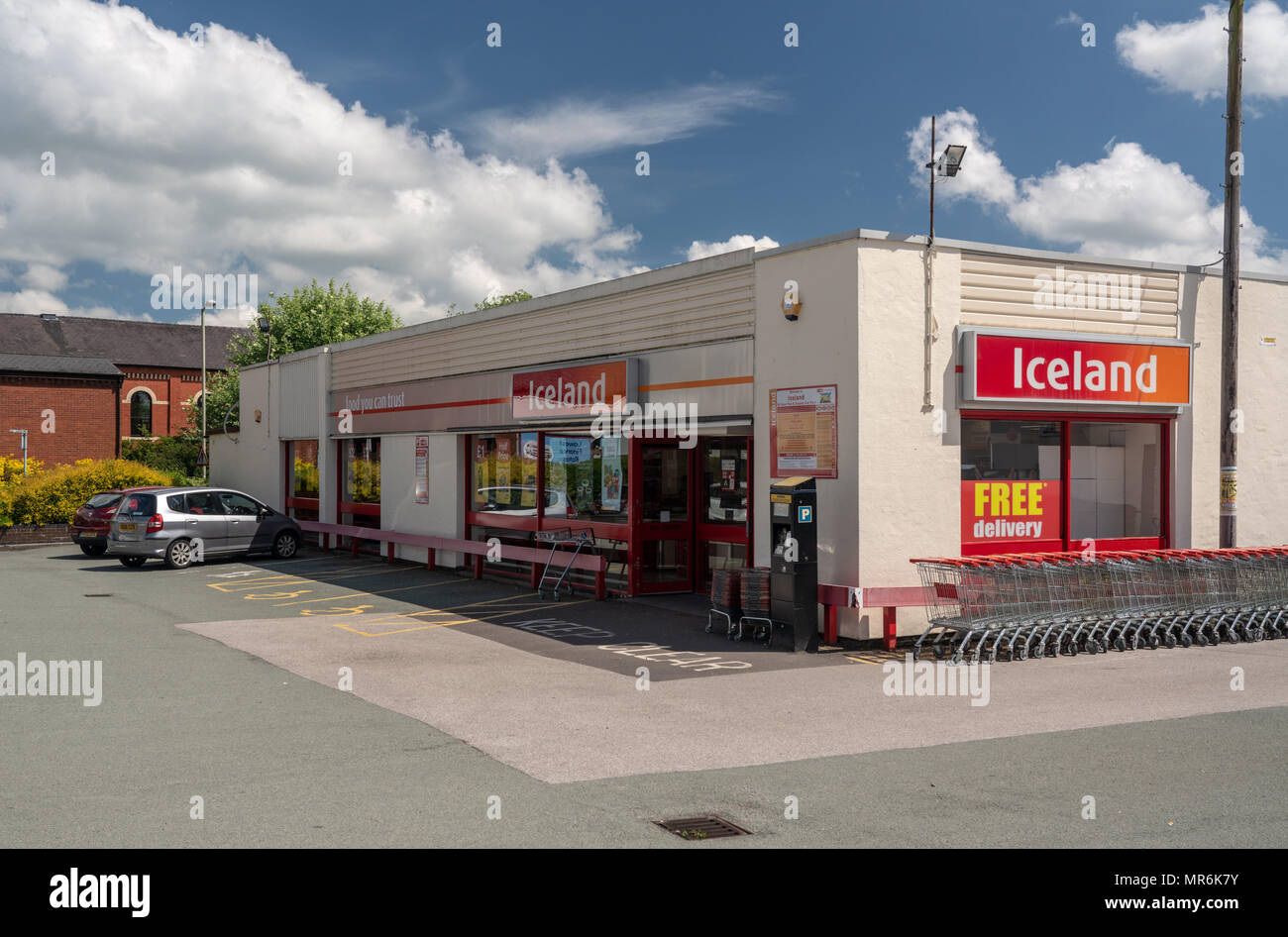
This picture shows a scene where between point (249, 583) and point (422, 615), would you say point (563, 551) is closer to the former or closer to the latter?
point (422, 615)

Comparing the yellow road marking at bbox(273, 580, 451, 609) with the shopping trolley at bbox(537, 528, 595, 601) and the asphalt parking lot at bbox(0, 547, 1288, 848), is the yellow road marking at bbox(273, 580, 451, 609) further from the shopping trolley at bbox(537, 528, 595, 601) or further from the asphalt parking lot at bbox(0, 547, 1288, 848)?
the asphalt parking lot at bbox(0, 547, 1288, 848)

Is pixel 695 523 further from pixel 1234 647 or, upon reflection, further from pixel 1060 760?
pixel 1060 760

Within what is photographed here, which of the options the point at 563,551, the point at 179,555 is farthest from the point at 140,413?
the point at 563,551

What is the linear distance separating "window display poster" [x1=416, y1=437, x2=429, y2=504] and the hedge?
13.5 metres

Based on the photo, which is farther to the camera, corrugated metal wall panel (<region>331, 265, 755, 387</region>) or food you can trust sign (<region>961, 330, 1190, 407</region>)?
corrugated metal wall panel (<region>331, 265, 755, 387</region>)

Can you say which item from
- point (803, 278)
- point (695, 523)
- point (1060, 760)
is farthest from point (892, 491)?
point (1060, 760)

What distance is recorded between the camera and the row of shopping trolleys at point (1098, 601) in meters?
11.4

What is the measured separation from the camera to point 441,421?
2084 cm

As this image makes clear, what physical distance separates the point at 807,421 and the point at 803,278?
1.71 metres

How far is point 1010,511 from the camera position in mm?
13430

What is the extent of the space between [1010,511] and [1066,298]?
281 cm

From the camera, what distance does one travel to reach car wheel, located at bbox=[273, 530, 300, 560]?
2315 centimetres

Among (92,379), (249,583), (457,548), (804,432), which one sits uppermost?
(92,379)

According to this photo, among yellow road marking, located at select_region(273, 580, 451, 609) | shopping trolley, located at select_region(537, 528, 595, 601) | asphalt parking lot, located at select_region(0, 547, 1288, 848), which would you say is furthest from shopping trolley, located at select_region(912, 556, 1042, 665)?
yellow road marking, located at select_region(273, 580, 451, 609)
